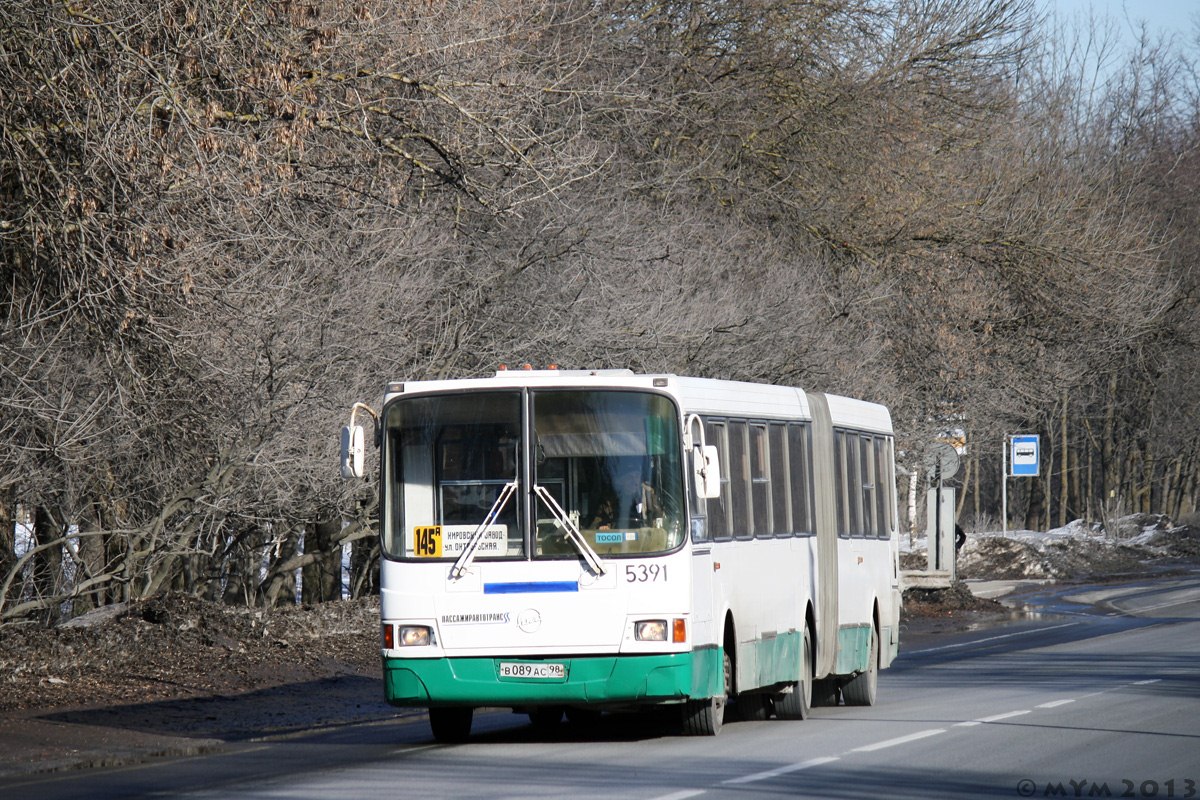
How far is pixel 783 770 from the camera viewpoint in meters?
11.4

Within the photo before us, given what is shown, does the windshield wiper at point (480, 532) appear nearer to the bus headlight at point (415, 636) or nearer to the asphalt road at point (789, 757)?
the bus headlight at point (415, 636)

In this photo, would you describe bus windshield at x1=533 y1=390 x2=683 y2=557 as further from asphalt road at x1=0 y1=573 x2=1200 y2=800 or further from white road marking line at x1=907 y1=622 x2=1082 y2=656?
white road marking line at x1=907 y1=622 x2=1082 y2=656

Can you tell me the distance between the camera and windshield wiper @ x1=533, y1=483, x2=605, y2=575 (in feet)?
42.7

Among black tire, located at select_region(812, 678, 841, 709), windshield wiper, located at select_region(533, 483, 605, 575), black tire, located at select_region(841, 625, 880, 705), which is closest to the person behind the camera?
windshield wiper, located at select_region(533, 483, 605, 575)

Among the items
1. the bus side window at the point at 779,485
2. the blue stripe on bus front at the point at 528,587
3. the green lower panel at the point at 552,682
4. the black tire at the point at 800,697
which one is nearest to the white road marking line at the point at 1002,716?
the black tire at the point at 800,697

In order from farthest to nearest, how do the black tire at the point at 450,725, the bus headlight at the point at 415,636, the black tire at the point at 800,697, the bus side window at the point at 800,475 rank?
the bus side window at the point at 800,475, the black tire at the point at 800,697, the black tire at the point at 450,725, the bus headlight at the point at 415,636

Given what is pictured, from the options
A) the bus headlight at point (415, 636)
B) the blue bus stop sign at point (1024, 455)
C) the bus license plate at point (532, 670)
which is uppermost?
the blue bus stop sign at point (1024, 455)

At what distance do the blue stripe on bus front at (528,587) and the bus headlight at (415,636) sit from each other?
0.51 meters

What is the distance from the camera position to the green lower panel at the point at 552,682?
42.1 feet

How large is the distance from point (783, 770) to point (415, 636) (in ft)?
10.0

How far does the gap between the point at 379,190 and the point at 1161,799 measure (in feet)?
32.0

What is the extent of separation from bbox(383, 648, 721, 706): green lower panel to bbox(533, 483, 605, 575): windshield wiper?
64 centimetres

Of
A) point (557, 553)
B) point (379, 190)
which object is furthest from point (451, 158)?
point (557, 553)

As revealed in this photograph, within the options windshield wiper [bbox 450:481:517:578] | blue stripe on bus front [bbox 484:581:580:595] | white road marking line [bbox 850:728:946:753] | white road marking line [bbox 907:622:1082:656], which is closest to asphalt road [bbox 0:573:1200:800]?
white road marking line [bbox 850:728:946:753]
